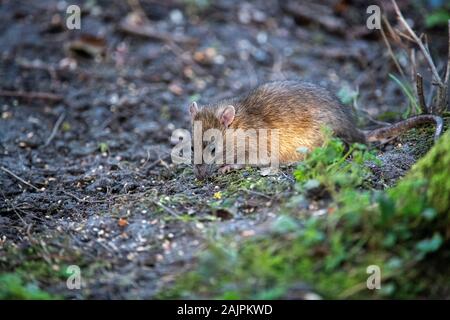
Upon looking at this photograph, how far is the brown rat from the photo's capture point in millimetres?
5727

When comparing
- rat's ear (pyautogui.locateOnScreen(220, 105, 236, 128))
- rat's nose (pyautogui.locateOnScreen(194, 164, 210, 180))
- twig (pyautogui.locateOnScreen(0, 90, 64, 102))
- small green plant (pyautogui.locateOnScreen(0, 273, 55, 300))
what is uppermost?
twig (pyautogui.locateOnScreen(0, 90, 64, 102))

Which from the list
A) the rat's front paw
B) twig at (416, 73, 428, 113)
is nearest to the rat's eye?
the rat's front paw

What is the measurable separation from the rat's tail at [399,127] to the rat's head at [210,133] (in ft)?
4.87

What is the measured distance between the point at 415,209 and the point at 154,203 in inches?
82.6

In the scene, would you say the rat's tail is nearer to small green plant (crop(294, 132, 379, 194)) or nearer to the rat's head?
small green plant (crop(294, 132, 379, 194))

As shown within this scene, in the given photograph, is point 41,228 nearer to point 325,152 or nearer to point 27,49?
point 325,152

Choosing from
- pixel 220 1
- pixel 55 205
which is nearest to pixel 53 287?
pixel 55 205

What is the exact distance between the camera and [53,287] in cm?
388

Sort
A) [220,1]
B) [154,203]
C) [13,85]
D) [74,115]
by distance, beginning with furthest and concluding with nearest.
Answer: [220,1] → [13,85] → [74,115] → [154,203]

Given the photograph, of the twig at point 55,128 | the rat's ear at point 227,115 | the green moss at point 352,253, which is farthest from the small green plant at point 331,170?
the twig at point 55,128

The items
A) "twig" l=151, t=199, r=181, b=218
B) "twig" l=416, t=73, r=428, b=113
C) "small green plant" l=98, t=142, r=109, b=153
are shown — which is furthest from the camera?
"small green plant" l=98, t=142, r=109, b=153

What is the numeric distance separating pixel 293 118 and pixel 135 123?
8.11 feet

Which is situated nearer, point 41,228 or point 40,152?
point 41,228

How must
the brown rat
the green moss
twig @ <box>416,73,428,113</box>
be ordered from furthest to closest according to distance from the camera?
the brown rat → twig @ <box>416,73,428,113</box> → the green moss
